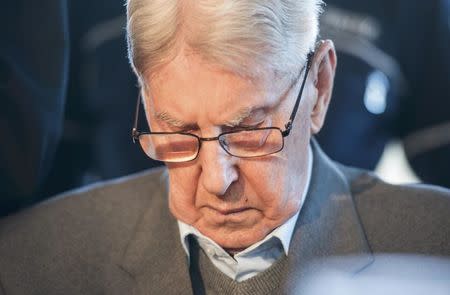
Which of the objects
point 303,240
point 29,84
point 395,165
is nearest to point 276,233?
point 303,240

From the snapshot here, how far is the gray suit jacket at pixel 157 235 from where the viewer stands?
216cm

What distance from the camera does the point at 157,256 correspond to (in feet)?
7.32

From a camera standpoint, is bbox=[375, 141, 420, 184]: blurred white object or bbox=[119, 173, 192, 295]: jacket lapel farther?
bbox=[375, 141, 420, 184]: blurred white object

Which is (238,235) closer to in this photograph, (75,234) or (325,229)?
(325,229)

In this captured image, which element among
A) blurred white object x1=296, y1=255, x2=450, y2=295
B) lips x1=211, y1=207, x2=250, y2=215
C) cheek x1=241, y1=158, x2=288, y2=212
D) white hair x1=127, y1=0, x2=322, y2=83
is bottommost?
blurred white object x1=296, y1=255, x2=450, y2=295

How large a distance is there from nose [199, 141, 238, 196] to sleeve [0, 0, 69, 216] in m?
0.47

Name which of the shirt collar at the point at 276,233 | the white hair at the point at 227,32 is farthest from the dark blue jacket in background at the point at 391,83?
the white hair at the point at 227,32

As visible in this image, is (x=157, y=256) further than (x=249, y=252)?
Yes

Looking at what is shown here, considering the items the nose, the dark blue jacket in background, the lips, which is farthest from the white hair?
the dark blue jacket in background

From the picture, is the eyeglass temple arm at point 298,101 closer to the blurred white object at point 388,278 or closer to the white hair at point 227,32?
the white hair at point 227,32

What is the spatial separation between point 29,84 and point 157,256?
20.3 inches

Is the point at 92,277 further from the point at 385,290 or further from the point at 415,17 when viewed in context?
the point at 415,17

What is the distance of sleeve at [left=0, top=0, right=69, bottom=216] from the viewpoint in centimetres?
214

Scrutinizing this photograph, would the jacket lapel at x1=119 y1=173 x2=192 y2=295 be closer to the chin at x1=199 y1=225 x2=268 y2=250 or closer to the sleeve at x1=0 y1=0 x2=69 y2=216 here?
the chin at x1=199 y1=225 x2=268 y2=250
